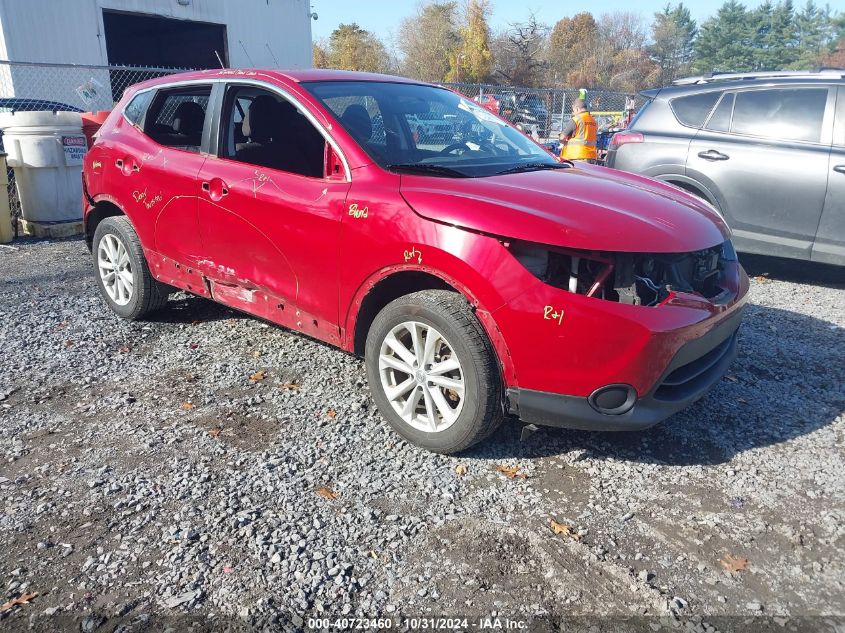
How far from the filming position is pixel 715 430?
3691 mm

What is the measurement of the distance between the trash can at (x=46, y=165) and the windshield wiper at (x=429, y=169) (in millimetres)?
6620

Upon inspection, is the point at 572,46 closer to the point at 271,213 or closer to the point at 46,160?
the point at 46,160

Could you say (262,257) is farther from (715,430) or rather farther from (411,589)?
(715,430)

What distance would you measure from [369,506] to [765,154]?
5331mm

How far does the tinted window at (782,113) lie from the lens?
6.20m

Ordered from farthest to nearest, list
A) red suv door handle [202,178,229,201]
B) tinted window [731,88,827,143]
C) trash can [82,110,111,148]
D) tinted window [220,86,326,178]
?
trash can [82,110,111,148], tinted window [731,88,827,143], red suv door handle [202,178,229,201], tinted window [220,86,326,178]

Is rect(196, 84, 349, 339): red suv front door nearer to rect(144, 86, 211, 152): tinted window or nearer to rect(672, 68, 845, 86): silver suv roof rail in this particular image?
rect(144, 86, 211, 152): tinted window

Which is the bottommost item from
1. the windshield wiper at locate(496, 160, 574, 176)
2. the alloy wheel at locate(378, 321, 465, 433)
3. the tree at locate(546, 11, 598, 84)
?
the alloy wheel at locate(378, 321, 465, 433)

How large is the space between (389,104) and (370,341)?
5.10 ft

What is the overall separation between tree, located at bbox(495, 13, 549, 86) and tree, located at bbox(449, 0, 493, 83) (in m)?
1.85

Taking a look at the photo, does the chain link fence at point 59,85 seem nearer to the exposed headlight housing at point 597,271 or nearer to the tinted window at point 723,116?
the tinted window at point 723,116

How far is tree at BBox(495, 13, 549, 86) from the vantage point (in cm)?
5159

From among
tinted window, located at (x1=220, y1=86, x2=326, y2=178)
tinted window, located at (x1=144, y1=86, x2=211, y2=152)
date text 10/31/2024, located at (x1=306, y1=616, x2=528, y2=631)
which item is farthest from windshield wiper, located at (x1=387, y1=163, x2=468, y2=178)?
date text 10/31/2024, located at (x1=306, y1=616, x2=528, y2=631)

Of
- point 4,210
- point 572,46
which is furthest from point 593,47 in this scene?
point 4,210
